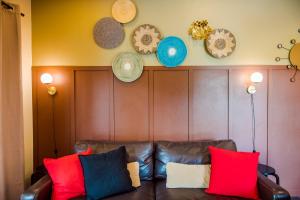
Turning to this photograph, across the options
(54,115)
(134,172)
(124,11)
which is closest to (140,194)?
(134,172)

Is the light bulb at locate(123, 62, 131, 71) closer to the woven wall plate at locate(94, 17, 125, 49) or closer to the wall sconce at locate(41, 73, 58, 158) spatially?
the woven wall plate at locate(94, 17, 125, 49)

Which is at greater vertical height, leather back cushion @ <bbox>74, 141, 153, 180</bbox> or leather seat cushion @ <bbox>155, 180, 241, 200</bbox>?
leather back cushion @ <bbox>74, 141, 153, 180</bbox>

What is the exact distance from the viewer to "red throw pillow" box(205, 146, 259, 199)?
7.07ft

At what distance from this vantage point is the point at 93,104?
118 inches

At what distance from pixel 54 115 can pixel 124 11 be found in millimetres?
1569

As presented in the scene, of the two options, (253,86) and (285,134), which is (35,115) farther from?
(285,134)

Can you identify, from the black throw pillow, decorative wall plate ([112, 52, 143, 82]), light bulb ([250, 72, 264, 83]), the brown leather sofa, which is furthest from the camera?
decorative wall plate ([112, 52, 143, 82])

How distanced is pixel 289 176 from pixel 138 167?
6.41 feet

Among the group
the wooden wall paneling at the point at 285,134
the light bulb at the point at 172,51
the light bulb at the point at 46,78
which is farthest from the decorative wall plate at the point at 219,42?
the light bulb at the point at 46,78

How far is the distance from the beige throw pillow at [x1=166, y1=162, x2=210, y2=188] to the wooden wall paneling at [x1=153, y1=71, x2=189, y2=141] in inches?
23.2

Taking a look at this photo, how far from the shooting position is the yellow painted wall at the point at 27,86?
9.33 feet

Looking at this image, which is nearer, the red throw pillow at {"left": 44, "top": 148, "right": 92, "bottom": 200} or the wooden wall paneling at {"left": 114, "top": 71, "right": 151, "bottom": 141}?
the red throw pillow at {"left": 44, "top": 148, "right": 92, "bottom": 200}

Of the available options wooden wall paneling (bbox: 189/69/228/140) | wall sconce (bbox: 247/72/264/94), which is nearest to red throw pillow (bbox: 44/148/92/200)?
wooden wall paneling (bbox: 189/69/228/140)

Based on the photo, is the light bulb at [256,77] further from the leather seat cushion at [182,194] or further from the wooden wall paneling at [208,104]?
the leather seat cushion at [182,194]
